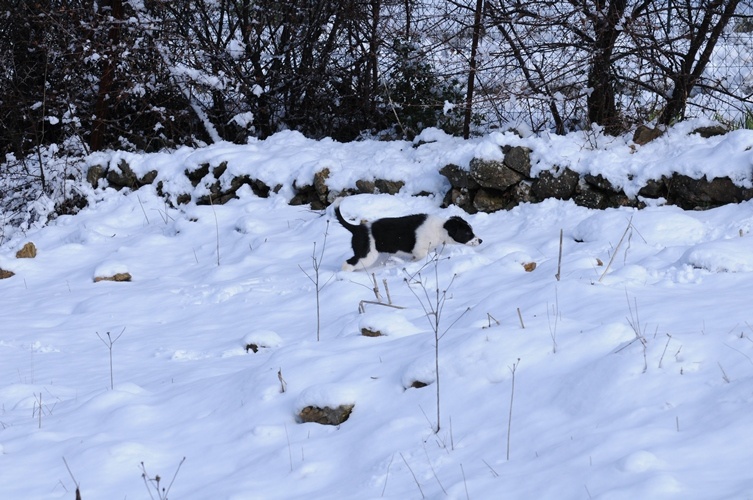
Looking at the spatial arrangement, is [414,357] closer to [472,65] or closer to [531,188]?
[531,188]

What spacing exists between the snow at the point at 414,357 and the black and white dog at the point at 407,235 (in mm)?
132

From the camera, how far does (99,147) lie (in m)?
12.0

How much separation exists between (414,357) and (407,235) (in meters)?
3.26

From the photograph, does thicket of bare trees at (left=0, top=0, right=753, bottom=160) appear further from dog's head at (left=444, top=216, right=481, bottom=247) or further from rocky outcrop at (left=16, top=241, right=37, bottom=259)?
rocky outcrop at (left=16, top=241, right=37, bottom=259)

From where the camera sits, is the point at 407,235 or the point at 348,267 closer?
the point at 348,267

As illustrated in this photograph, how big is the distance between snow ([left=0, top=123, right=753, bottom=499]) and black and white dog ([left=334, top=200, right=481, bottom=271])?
0.13 m

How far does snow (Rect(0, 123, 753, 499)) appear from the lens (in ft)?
10.8

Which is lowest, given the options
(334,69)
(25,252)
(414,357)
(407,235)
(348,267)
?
(25,252)

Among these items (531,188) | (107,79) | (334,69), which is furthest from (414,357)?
(107,79)

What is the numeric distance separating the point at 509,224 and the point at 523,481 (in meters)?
5.30

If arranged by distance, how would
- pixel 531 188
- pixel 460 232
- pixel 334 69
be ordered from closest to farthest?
pixel 460 232 → pixel 531 188 → pixel 334 69

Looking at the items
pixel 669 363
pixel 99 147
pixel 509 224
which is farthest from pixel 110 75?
pixel 669 363

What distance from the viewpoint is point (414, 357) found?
4434 mm

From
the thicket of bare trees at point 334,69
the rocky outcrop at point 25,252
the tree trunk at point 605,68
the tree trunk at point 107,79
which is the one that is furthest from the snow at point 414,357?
the tree trunk at point 107,79
